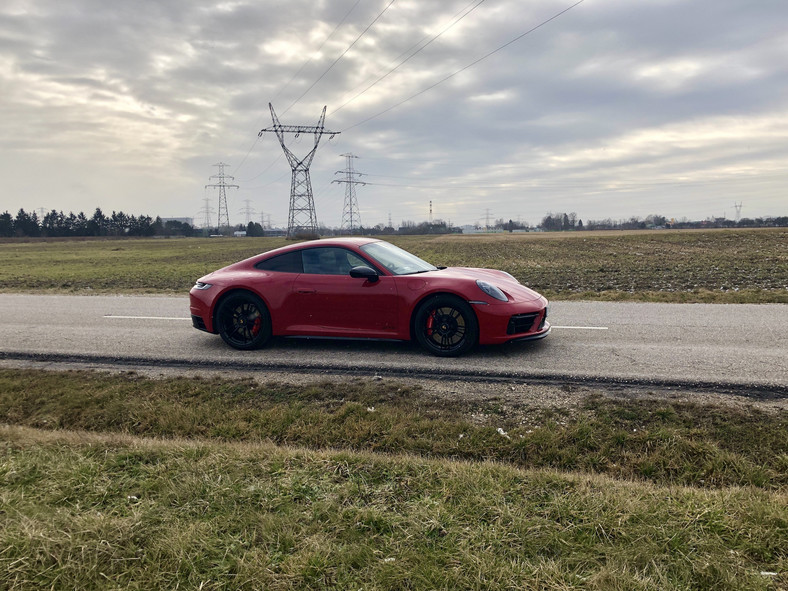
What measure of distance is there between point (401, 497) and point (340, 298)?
3483 mm

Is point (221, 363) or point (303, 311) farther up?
point (303, 311)

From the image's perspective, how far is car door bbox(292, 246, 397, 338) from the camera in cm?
568

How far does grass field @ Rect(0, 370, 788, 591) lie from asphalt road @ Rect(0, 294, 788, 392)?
3.35ft

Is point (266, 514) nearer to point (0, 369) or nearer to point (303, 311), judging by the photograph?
point (303, 311)

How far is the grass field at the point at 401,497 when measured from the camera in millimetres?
1942

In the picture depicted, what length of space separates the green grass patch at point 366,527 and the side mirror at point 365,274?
296 cm

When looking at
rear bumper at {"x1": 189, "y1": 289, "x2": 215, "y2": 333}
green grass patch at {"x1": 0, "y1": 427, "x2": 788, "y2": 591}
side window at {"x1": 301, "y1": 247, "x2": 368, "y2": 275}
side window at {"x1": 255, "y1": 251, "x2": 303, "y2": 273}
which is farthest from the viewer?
rear bumper at {"x1": 189, "y1": 289, "x2": 215, "y2": 333}

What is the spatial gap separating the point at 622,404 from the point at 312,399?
2.48 metres

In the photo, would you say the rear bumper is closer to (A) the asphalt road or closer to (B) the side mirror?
(A) the asphalt road

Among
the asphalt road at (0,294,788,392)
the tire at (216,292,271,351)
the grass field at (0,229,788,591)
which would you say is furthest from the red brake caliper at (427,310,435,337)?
the tire at (216,292,271,351)

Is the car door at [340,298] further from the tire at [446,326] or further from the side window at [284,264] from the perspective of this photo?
the tire at [446,326]

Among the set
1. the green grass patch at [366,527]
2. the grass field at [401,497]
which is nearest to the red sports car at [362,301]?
the grass field at [401,497]

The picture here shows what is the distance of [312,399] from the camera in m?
4.29

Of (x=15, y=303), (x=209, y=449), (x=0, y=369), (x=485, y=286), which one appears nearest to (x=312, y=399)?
(x=209, y=449)
